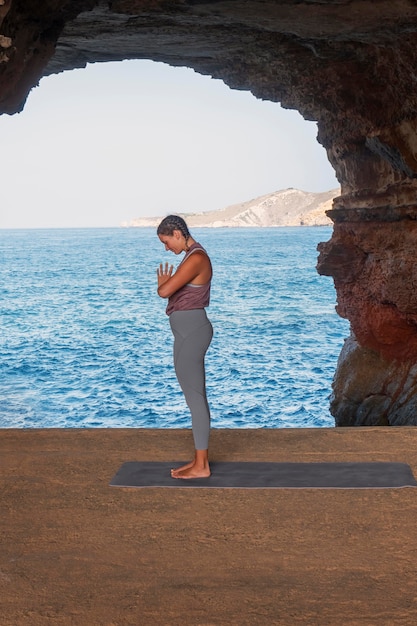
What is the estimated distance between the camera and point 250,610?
12.4ft

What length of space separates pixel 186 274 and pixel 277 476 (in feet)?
5.14

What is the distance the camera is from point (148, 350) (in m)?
38.5

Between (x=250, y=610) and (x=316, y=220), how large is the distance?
16120 cm

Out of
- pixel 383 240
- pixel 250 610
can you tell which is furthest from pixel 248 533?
pixel 383 240

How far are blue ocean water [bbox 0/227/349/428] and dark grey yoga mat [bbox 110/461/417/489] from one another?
17.5 metres

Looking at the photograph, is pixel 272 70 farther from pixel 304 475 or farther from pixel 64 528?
pixel 64 528

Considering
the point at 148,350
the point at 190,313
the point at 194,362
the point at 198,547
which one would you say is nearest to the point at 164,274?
the point at 190,313

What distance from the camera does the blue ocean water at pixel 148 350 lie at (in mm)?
25578

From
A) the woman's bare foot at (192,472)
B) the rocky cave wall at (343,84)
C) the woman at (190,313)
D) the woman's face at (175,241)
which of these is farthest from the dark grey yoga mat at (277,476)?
the rocky cave wall at (343,84)

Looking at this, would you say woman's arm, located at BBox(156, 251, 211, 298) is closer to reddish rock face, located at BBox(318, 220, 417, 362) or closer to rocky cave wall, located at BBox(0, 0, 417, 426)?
rocky cave wall, located at BBox(0, 0, 417, 426)

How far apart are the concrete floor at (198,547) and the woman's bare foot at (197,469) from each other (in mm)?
167

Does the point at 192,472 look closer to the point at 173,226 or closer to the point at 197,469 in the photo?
the point at 197,469

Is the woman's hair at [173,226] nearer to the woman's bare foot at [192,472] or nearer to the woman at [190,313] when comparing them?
the woman at [190,313]

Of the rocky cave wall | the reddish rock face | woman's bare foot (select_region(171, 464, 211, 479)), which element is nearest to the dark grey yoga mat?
woman's bare foot (select_region(171, 464, 211, 479))
